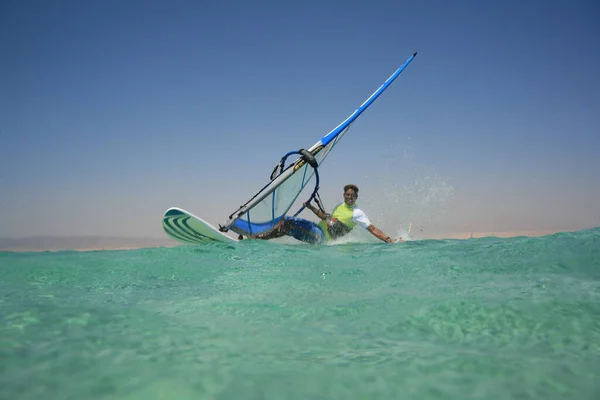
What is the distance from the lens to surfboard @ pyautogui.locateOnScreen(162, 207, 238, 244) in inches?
354

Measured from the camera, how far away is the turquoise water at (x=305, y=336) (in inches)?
59.7

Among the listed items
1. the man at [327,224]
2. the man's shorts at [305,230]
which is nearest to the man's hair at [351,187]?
the man at [327,224]

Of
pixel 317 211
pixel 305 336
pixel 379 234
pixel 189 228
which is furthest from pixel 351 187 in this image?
pixel 305 336

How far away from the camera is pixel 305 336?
89.0 inches

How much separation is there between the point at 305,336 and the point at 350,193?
25.3 feet

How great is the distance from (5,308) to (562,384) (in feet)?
10.2

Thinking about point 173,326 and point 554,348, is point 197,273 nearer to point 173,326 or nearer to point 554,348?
point 173,326

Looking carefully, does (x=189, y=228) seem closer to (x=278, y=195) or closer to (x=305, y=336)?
(x=278, y=195)

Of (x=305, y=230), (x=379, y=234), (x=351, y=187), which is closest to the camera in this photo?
(x=379, y=234)

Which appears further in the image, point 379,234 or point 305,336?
point 379,234

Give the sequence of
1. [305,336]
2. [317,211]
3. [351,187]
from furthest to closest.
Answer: [317,211] → [351,187] → [305,336]

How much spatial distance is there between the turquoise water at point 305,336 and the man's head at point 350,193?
17.0ft

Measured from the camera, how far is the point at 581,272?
179 inches

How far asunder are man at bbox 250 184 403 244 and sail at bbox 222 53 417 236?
0.26 metres
